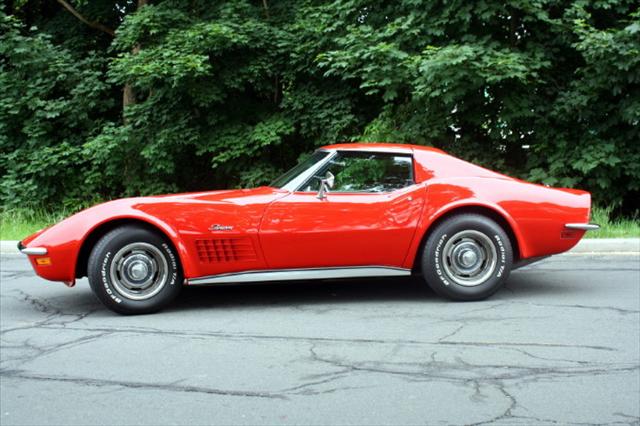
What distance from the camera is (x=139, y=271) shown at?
18.2ft

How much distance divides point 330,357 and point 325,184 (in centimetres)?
176

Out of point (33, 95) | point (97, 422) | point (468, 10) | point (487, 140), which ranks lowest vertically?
point (97, 422)

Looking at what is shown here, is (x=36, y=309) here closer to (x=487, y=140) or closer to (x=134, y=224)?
(x=134, y=224)

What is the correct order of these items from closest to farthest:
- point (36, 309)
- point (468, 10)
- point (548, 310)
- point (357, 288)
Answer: point (548, 310) < point (36, 309) < point (357, 288) < point (468, 10)

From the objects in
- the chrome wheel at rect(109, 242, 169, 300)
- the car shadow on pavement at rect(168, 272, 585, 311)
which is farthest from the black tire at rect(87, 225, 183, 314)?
the car shadow on pavement at rect(168, 272, 585, 311)

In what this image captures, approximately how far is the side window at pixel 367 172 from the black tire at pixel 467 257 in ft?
1.77

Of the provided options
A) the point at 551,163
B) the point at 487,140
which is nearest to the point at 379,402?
the point at 551,163

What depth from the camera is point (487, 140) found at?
1168cm

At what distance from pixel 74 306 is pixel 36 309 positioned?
1.00 feet

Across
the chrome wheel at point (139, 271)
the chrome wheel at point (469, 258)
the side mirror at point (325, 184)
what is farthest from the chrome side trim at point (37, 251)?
the chrome wheel at point (469, 258)

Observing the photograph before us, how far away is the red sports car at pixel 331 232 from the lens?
5535 mm

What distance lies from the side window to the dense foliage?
4211mm

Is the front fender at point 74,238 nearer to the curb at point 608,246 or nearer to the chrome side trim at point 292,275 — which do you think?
the chrome side trim at point 292,275

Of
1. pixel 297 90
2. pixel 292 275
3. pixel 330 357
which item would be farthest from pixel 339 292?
pixel 297 90
